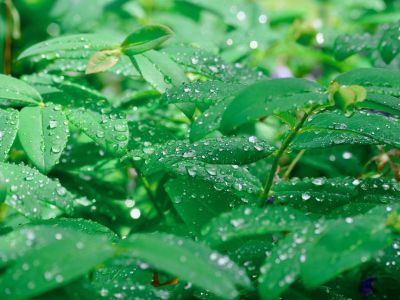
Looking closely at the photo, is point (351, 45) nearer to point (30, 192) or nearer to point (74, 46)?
point (74, 46)

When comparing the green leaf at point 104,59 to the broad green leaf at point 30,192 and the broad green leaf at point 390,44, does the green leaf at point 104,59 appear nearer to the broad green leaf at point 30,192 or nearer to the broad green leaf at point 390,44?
the broad green leaf at point 30,192

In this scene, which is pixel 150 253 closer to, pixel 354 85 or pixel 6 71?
pixel 354 85

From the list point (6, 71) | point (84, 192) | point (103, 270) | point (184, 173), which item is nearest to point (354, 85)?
point (184, 173)

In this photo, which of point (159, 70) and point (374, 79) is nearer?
point (374, 79)

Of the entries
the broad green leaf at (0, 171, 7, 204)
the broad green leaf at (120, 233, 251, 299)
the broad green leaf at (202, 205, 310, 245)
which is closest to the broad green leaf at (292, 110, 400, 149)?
the broad green leaf at (202, 205, 310, 245)

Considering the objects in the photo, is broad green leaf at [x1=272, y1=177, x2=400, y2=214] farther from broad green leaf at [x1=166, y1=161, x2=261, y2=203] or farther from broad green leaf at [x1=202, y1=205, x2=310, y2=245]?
broad green leaf at [x1=202, y1=205, x2=310, y2=245]

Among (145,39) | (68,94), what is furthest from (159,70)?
(68,94)

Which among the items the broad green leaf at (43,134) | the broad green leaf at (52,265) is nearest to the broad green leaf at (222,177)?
the broad green leaf at (43,134)
